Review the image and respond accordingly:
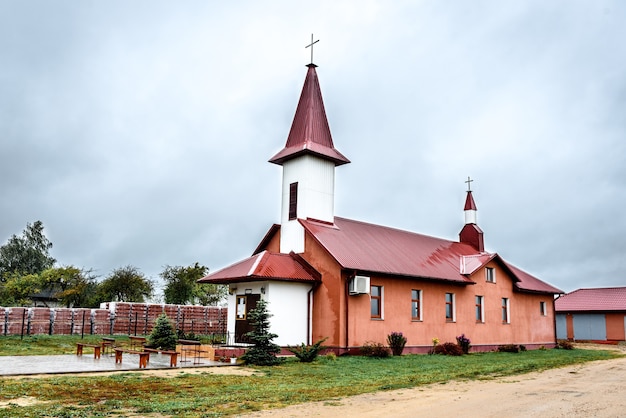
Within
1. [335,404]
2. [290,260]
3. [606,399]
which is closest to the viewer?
[335,404]

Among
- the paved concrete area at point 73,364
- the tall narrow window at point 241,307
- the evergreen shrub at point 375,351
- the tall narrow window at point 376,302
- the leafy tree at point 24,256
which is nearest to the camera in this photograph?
the paved concrete area at point 73,364

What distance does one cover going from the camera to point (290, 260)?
23.0 metres

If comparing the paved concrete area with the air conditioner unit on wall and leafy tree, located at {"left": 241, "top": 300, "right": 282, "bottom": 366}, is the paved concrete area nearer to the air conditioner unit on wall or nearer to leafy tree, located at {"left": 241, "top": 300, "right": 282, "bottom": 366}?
leafy tree, located at {"left": 241, "top": 300, "right": 282, "bottom": 366}

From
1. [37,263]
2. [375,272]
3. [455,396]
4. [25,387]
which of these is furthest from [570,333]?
[37,263]

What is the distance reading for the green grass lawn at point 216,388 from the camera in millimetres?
9500

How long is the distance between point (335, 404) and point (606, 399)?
5.33 meters

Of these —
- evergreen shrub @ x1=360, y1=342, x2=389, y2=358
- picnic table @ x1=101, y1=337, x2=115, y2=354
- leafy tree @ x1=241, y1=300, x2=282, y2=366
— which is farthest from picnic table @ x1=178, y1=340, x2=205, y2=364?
evergreen shrub @ x1=360, y1=342, x2=389, y2=358

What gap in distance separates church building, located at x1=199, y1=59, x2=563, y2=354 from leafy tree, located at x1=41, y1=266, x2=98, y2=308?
2311 cm

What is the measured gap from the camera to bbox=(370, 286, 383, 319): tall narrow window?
23.0m

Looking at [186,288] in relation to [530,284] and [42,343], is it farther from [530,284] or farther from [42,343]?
[530,284]

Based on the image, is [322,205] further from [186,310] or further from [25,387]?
[25,387]

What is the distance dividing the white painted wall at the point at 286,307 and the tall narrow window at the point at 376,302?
265 cm

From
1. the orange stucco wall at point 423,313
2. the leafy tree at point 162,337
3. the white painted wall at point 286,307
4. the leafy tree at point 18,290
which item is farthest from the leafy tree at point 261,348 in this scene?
the leafy tree at point 18,290

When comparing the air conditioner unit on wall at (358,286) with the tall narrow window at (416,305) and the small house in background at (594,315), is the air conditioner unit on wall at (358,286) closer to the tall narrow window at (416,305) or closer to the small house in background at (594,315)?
the tall narrow window at (416,305)
